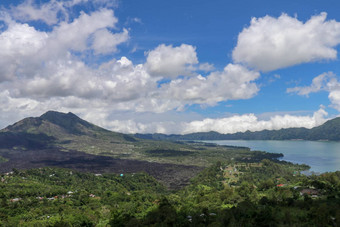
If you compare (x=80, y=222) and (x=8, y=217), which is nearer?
(x=80, y=222)

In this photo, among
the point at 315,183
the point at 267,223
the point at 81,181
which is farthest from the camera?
the point at 81,181

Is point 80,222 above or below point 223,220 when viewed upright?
below

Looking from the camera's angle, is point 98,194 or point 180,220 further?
point 98,194

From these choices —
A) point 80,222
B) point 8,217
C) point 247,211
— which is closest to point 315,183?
point 247,211

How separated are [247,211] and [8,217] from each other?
244ft

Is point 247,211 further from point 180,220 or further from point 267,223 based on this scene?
point 180,220

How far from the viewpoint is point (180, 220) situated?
58406 millimetres

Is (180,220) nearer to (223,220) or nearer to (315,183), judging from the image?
(223,220)

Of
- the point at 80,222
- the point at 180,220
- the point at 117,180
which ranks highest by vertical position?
the point at 180,220

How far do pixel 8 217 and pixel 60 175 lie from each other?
12086 centimetres

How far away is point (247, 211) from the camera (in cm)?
6019

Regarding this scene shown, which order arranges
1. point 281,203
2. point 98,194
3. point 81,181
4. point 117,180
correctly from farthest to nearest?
1. point 117,180
2. point 81,181
3. point 98,194
4. point 281,203

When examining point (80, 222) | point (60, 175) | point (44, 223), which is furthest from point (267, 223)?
point (60, 175)

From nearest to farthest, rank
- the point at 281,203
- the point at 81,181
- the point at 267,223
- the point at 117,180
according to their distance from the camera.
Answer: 1. the point at 267,223
2. the point at 281,203
3. the point at 81,181
4. the point at 117,180
